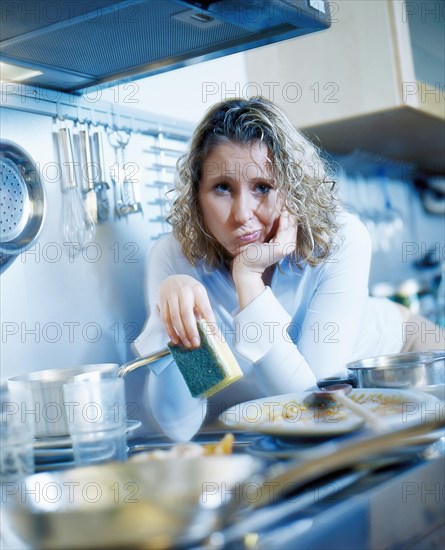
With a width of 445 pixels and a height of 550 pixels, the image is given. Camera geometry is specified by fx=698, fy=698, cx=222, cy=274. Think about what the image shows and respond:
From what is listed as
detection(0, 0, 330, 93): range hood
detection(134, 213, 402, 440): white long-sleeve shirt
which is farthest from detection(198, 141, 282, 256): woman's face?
detection(0, 0, 330, 93): range hood

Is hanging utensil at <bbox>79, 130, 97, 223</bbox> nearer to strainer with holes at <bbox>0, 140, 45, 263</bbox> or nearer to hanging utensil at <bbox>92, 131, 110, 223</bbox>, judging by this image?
hanging utensil at <bbox>92, 131, 110, 223</bbox>

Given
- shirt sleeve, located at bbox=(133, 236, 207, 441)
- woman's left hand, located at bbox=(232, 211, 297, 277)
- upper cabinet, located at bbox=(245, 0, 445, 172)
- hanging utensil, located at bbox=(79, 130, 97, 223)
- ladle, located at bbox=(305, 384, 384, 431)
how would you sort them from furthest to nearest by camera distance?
upper cabinet, located at bbox=(245, 0, 445, 172) < hanging utensil, located at bbox=(79, 130, 97, 223) < woman's left hand, located at bbox=(232, 211, 297, 277) < shirt sleeve, located at bbox=(133, 236, 207, 441) < ladle, located at bbox=(305, 384, 384, 431)

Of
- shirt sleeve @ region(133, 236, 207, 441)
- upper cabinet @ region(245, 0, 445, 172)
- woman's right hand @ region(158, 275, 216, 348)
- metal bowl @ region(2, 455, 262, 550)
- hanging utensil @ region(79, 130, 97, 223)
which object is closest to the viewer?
metal bowl @ region(2, 455, 262, 550)

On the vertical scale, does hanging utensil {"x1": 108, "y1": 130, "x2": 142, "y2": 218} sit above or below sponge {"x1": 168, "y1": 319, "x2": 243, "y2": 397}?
above

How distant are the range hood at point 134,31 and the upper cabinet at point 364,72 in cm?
74

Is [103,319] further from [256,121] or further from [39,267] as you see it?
[256,121]

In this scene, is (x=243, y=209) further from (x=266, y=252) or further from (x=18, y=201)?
(x=18, y=201)

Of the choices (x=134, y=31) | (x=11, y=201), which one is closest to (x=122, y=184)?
(x=11, y=201)

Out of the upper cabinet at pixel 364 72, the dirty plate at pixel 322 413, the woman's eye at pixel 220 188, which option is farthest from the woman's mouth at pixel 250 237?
the upper cabinet at pixel 364 72

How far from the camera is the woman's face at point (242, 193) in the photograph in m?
1.35

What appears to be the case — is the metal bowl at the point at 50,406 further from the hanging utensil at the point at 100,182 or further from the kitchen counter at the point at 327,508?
the hanging utensil at the point at 100,182

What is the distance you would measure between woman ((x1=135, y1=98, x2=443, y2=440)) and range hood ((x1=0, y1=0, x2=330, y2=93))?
227 millimetres

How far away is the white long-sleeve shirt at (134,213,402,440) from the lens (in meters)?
1.19

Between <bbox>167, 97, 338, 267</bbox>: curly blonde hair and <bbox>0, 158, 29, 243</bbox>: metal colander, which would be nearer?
<bbox>0, 158, 29, 243</bbox>: metal colander
